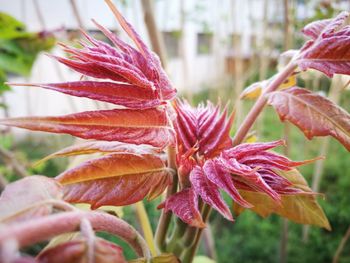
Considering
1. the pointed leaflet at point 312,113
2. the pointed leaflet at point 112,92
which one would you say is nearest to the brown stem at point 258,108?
the pointed leaflet at point 312,113

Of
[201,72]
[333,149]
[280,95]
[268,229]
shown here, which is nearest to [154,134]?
[280,95]

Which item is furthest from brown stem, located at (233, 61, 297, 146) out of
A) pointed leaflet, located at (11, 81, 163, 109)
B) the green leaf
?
the green leaf

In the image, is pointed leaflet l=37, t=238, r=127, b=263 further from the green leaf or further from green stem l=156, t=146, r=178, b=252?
the green leaf

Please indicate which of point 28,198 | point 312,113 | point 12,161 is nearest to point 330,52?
point 312,113

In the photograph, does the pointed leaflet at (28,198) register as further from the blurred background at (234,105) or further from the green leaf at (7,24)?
the green leaf at (7,24)

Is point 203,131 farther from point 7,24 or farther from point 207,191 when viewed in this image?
point 7,24

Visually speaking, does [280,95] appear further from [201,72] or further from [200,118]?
[201,72]
